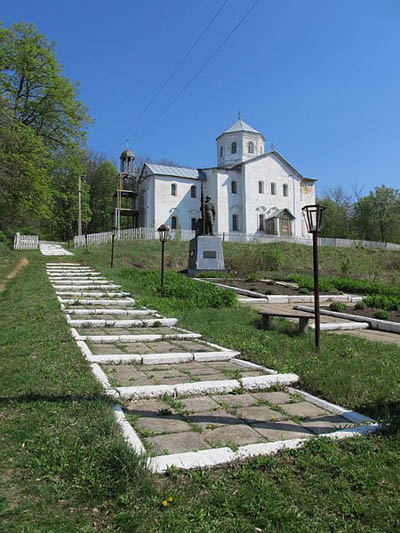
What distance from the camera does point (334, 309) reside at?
876cm

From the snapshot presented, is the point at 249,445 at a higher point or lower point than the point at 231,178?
lower

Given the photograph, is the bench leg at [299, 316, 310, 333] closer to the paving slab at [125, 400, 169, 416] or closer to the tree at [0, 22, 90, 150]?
the paving slab at [125, 400, 169, 416]

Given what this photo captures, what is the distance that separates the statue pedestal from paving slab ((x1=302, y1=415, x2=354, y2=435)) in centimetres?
1319

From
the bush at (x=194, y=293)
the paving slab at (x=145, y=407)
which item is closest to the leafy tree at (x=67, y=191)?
the bush at (x=194, y=293)

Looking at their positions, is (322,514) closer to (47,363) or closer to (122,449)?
(122,449)

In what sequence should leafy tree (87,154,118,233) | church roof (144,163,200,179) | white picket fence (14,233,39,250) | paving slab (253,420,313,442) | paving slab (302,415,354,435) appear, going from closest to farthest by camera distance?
paving slab (253,420,313,442) < paving slab (302,415,354,435) < white picket fence (14,233,39,250) < church roof (144,163,200,179) < leafy tree (87,154,118,233)

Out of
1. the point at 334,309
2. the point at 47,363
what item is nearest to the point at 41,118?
the point at 334,309

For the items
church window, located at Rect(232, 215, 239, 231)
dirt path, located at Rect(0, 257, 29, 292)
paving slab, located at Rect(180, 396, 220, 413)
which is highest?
church window, located at Rect(232, 215, 239, 231)

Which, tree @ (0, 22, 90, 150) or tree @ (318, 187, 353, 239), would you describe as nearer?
tree @ (0, 22, 90, 150)

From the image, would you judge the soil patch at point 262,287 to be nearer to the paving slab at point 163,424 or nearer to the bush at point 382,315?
the bush at point 382,315

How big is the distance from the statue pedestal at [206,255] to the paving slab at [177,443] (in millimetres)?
13548

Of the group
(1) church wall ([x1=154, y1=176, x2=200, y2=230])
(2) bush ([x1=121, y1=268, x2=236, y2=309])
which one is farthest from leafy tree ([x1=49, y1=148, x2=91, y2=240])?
(2) bush ([x1=121, y1=268, x2=236, y2=309])

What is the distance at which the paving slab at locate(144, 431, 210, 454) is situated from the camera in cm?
239

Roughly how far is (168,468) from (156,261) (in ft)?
60.3
